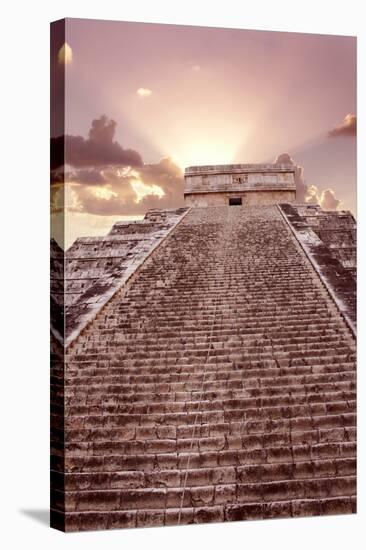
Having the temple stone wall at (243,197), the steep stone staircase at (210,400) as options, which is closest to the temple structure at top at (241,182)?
the temple stone wall at (243,197)

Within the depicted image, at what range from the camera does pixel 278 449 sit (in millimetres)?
7852

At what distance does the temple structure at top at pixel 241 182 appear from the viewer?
8.19 metres

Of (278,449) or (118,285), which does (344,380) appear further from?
(118,285)

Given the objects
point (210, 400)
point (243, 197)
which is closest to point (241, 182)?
point (243, 197)

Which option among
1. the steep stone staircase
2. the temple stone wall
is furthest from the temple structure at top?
the steep stone staircase

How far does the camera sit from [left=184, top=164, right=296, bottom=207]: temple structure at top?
819 cm

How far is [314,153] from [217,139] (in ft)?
2.65

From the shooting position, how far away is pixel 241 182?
8.46 metres

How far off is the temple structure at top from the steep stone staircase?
355 mm

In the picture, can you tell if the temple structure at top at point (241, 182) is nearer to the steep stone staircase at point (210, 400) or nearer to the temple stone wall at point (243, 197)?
the temple stone wall at point (243, 197)

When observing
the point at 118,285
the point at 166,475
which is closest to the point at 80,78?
the point at 118,285

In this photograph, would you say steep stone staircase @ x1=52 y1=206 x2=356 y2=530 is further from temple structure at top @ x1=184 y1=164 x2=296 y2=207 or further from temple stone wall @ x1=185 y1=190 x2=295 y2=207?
temple structure at top @ x1=184 y1=164 x2=296 y2=207

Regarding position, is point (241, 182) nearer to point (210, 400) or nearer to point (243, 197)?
point (243, 197)

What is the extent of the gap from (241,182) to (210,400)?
1810 millimetres
